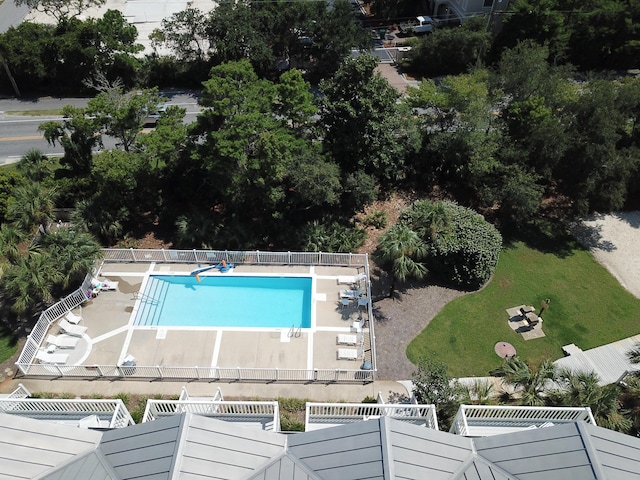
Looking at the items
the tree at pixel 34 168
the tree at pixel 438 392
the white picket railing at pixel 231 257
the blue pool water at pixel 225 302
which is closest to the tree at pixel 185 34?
the tree at pixel 34 168

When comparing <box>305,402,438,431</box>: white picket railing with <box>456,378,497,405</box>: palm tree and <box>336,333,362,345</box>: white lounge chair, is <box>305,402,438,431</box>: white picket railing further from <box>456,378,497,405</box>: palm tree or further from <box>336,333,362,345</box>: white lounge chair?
<box>336,333,362,345</box>: white lounge chair

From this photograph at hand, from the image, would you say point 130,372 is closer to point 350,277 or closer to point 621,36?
point 350,277

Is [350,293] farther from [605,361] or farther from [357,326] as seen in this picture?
[605,361]

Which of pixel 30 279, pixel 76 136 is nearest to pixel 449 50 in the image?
pixel 76 136

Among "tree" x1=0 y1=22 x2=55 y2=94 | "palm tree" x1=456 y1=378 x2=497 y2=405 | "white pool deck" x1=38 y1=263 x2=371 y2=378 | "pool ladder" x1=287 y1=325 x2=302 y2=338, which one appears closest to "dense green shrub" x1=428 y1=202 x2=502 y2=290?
"white pool deck" x1=38 y1=263 x2=371 y2=378

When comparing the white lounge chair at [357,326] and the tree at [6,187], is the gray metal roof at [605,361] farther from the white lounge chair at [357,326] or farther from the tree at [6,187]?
the tree at [6,187]
